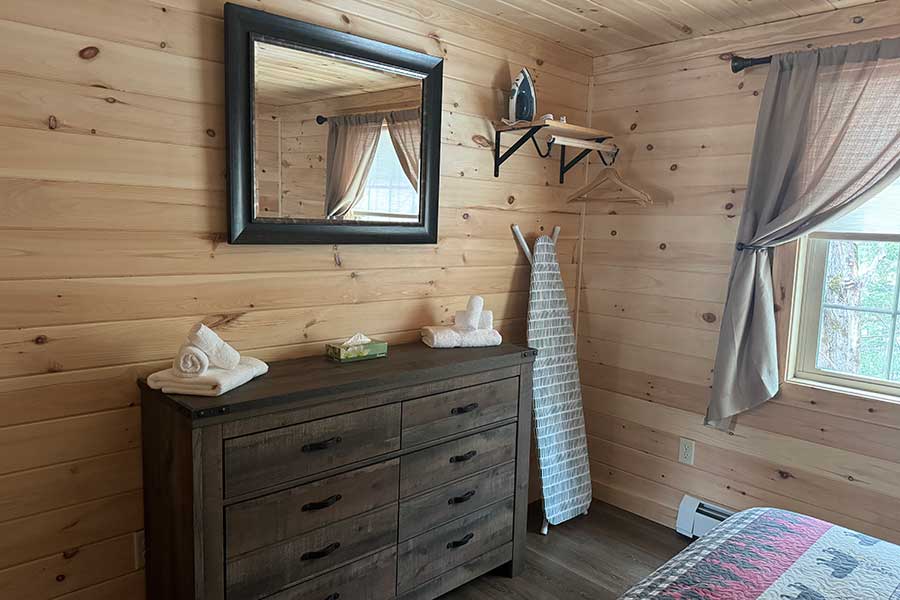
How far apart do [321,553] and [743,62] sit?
2505 millimetres

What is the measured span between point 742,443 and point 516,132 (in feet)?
5.58

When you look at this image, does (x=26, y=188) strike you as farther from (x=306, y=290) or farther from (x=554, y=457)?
(x=554, y=457)

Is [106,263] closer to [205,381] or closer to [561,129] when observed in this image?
[205,381]

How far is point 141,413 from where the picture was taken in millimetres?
1983

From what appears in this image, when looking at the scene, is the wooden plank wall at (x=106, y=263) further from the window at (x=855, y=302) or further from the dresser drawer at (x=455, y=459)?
the window at (x=855, y=302)

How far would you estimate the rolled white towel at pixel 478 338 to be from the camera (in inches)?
102

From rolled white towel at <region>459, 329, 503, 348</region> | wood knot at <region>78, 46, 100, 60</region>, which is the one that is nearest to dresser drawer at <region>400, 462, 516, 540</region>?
rolled white towel at <region>459, 329, 503, 348</region>

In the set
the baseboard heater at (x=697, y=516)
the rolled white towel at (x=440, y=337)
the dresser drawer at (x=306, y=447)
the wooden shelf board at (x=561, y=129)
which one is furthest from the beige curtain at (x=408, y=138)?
the baseboard heater at (x=697, y=516)

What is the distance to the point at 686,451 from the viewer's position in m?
3.06

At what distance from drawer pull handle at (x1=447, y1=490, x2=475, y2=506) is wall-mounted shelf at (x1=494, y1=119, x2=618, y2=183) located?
53.7 inches

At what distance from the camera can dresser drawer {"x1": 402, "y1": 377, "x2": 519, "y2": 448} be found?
2236 millimetres

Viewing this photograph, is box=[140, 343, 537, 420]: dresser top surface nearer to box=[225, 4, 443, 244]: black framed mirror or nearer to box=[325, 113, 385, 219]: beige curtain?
box=[225, 4, 443, 244]: black framed mirror

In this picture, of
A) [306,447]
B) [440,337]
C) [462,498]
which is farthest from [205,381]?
[462,498]

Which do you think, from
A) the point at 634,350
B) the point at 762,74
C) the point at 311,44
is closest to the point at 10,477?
the point at 311,44
